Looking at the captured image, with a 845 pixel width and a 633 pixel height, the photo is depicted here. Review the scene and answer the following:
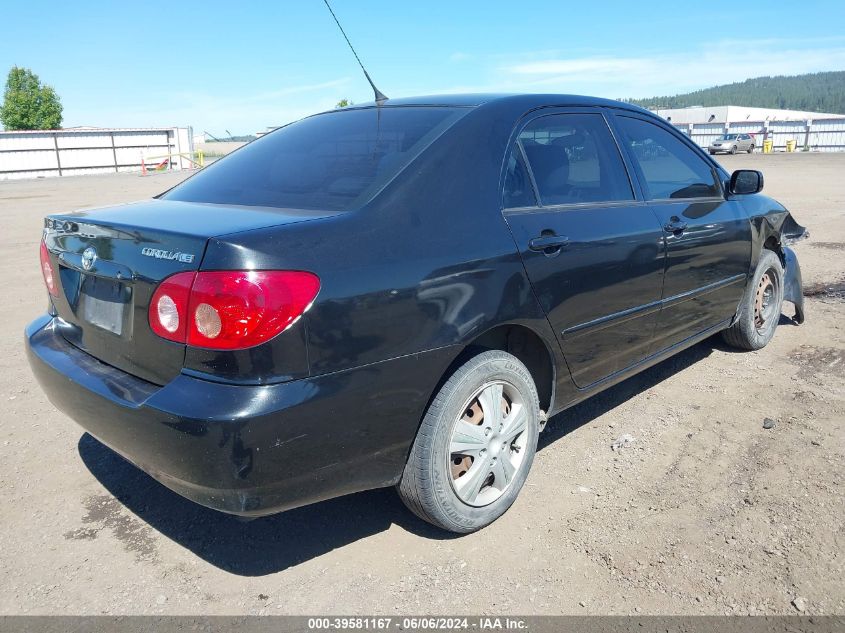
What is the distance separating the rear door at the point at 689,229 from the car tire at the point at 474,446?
1241mm

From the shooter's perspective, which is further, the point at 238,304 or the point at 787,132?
the point at 787,132

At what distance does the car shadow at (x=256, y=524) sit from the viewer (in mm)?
2707

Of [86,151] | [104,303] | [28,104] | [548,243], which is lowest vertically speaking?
[104,303]

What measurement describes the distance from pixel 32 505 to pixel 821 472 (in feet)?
11.9

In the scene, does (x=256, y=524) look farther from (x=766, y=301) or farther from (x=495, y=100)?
(x=766, y=301)

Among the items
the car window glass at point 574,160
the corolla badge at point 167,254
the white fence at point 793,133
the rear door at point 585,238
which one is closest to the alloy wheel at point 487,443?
the rear door at point 585,238

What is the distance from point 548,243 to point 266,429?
56.7 inches

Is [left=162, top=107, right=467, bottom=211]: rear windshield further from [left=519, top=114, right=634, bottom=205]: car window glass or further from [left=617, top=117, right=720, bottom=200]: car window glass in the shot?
[left=617, top=117, right=720, bottom=200]: car window glass

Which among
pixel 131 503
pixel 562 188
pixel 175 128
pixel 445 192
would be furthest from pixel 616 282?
pixel 175 128

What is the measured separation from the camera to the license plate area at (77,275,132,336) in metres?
2.40

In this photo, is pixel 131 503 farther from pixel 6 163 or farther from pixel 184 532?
pixel 6 163

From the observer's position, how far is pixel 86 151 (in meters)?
43.5

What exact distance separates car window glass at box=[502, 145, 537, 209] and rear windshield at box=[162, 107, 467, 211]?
30cm

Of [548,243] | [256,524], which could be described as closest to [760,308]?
[548,243]
